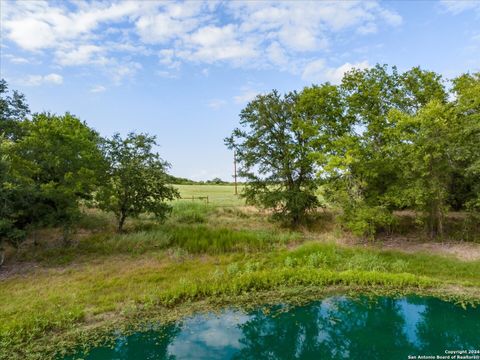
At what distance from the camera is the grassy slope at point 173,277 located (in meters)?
9.32

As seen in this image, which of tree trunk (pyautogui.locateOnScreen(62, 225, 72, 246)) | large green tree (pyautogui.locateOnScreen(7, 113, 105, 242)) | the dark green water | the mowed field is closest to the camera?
the dark green water

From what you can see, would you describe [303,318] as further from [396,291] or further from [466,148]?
[466,148]

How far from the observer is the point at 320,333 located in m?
9.30

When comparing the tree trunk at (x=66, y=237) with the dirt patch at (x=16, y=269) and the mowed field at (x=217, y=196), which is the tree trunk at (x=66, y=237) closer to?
the dirt patch at (x=16, y=269)

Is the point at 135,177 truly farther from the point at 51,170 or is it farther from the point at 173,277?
the point at 173,277

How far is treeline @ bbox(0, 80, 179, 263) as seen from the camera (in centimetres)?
1429

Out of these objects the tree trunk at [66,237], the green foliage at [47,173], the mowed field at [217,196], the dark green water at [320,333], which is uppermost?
the green foliage at [47,173]

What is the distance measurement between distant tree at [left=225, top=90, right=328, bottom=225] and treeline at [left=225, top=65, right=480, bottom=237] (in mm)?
69

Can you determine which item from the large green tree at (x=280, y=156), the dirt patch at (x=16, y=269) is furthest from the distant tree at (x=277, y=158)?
the dirt patch at (x=16, y=269)

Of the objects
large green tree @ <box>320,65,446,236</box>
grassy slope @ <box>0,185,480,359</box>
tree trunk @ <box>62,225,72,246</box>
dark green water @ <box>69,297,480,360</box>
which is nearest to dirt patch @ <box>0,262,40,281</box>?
grassy slope @ <box>0,185,480,359</box>

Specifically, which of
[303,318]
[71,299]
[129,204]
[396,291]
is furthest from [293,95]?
[71,299]

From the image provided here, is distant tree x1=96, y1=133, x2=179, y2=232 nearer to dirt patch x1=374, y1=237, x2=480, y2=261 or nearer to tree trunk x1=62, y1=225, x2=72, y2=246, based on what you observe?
tree trunk x1=62, y1=225, x2=72, y2=246

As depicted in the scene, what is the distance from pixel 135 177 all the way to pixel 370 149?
535 inches

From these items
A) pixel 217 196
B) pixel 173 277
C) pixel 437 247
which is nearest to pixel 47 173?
pixel 173 277
